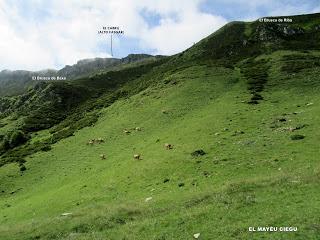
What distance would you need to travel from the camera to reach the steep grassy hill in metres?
24.2

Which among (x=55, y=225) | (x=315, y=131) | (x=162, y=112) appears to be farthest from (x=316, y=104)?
(x=55, y=225)

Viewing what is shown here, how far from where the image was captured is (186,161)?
42.5 metres

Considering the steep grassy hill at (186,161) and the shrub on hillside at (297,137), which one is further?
the shrub on hillside at (297,137)

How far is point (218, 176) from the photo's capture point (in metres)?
36.0

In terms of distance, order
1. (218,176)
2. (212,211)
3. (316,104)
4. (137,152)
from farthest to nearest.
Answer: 1. (316,104)
2. (137,152)
3. (218,176)
4. (212,211)

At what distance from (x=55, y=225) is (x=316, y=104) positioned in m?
41.2

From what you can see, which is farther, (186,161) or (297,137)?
(186,161)

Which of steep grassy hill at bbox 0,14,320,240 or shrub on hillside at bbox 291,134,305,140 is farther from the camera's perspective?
shrub on hillside at bbox 291,134,305,140

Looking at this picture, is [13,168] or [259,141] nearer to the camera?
[259,141]

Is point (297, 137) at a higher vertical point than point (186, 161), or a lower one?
higher

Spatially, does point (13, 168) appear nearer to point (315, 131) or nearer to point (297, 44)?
point (315, 131)

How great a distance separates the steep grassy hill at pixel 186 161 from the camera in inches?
955

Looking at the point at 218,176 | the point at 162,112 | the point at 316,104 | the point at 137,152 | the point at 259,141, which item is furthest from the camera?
the point at 162,112

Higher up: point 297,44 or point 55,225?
point 297,44
